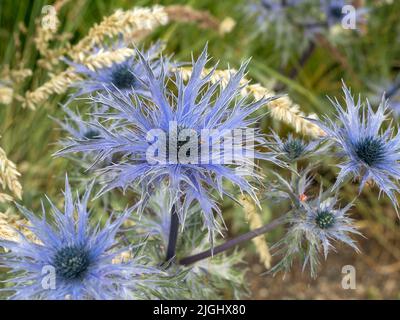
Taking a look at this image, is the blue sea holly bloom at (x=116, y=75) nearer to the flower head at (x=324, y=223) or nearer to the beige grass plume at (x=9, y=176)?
the beige grass plume at (x=9, y=176)

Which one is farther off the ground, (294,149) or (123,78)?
(123,78)

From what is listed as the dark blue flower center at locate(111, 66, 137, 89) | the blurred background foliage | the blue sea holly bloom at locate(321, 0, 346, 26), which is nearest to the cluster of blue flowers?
the dark blue flower center at locate(111, 66, 137, 89)

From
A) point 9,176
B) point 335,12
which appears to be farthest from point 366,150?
point 335,12

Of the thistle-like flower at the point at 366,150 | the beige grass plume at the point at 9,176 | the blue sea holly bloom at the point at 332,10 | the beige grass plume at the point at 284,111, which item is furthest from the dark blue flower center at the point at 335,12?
the beige grass plume at the point at 9,176

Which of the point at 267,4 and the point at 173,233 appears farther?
the point at 267,4

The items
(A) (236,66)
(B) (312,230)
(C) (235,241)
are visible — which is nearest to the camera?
(B) (312,230)

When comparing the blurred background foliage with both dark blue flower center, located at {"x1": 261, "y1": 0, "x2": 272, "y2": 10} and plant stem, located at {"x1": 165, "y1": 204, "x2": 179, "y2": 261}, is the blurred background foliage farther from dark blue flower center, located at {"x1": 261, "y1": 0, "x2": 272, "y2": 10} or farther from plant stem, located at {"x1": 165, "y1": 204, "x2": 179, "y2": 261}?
plant stem, located at {"x1": 165, "y1": 204, "x2": 179, "y2": 261}

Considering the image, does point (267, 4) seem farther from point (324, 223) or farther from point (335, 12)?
point (324, 223)
